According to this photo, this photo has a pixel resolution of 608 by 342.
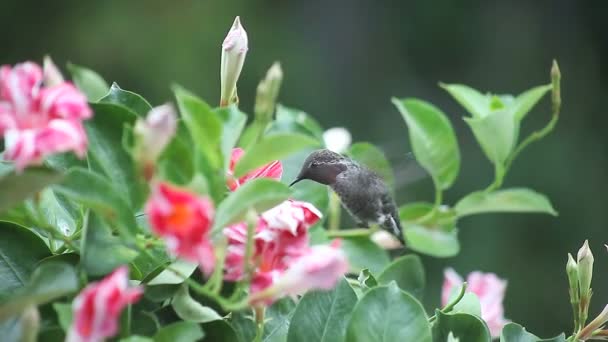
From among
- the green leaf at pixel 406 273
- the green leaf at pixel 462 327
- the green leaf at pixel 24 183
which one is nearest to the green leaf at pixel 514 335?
the green leaf at pixel 462 327

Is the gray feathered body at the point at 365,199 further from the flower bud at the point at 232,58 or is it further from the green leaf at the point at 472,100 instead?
the flower bud at the point at 232,58

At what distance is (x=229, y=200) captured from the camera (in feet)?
1.85

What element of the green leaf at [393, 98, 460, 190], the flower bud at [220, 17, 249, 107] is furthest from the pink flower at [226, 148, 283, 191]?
the green leaf at [393, 98, 460, 190]

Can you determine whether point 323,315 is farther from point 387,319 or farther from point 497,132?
point 497,132

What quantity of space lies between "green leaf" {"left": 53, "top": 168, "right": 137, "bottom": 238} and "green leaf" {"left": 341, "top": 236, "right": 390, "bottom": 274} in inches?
18.6

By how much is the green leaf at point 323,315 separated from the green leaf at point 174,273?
0.29ft

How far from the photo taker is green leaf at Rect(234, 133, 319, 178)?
578 mm

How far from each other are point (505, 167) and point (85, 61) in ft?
10.3

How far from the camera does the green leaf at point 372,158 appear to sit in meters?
1.14

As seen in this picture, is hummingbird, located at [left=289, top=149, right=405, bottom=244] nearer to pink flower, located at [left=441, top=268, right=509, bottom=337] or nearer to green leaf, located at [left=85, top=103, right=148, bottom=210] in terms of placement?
pink flower, located at [left=441, top=268, right=509, bottom=337]

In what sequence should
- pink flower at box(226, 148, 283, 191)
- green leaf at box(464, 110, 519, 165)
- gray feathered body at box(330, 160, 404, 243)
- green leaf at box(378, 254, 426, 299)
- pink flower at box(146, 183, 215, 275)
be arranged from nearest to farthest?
pink flower at box(146, 183, 215, 275)
pink flower at box(226, 148, 283, 191)
green leaf at box(378, 254, 426, 299)
green leaf at box(464, 110, 519, 165)
gray feathered body at box(330, 160, 404, 243)

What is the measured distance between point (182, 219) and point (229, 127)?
13cm

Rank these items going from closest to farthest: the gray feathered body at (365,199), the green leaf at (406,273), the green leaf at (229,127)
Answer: the green leaf at (229,127) < the green leaf at (406,273) < the gray feathered body at (365,199)

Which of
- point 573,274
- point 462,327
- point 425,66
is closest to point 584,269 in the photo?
point 573,274
